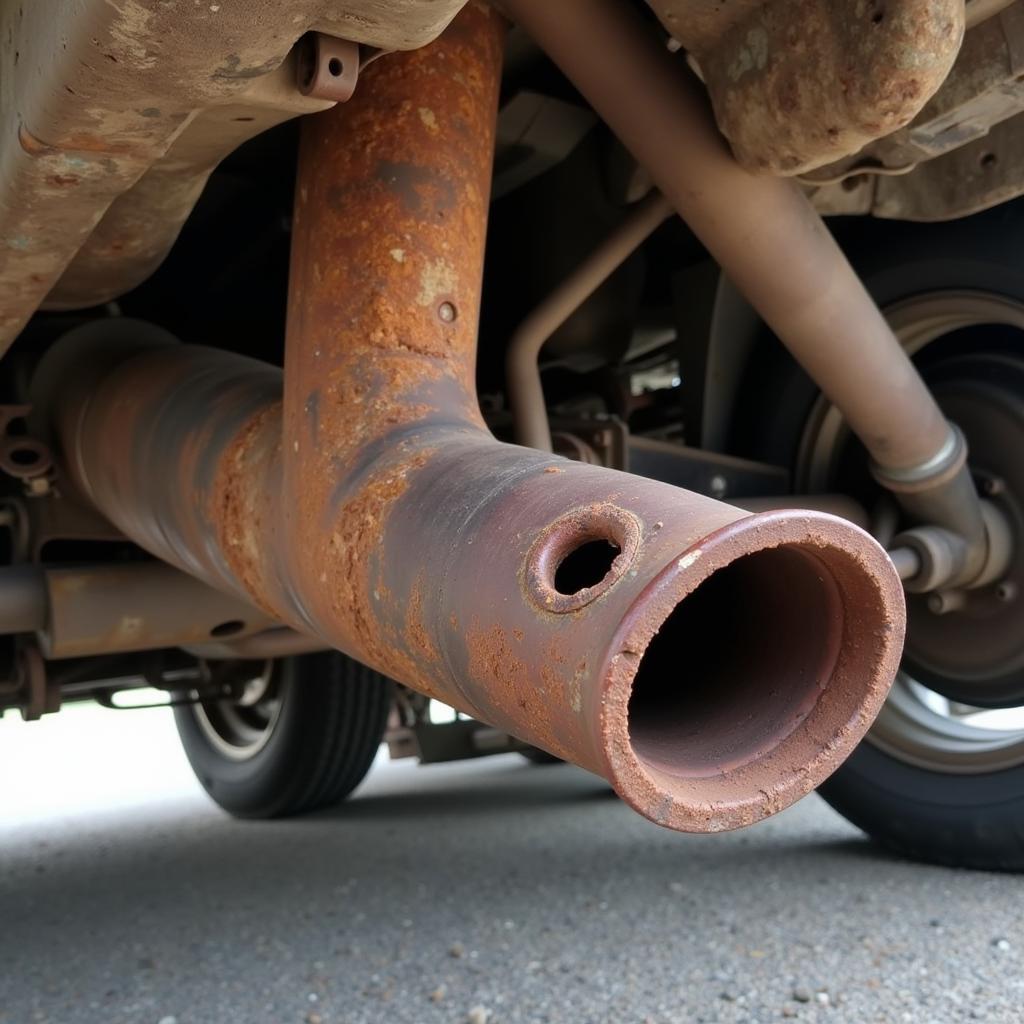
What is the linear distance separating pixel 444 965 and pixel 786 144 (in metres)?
1.29

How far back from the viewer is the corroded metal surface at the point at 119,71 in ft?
2.47

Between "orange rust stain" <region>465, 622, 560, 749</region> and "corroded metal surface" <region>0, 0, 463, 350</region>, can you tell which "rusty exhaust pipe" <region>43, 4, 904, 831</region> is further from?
"corroded metal surface" <region>0, 0, 463, 350</region>

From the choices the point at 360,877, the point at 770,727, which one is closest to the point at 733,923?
the point at 360,877

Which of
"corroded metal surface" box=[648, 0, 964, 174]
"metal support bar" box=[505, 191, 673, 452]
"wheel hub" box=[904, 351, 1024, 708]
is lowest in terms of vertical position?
"wheel hub" box=[904, 351, 1024, 708]

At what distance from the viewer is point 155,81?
2.66 feet

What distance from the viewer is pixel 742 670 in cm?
95

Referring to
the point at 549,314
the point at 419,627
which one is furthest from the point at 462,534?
the point at 549,314

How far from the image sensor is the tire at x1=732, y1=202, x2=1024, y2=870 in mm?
1881

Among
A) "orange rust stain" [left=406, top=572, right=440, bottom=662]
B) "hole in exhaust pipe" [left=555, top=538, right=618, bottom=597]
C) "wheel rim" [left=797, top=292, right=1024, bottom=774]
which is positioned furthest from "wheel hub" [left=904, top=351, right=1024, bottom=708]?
"orange rust stain" [left=406, top=572, right=440, bottom=662]

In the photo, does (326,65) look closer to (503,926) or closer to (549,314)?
(549,314)

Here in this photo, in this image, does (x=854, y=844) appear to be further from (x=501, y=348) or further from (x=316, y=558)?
(x=316, y=558)

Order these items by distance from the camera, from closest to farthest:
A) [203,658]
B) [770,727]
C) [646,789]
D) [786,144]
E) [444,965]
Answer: [646,789] → [770,727] → [786,144] → [444,965] → [203,658]

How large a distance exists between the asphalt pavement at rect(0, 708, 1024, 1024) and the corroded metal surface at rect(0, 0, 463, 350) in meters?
1.15

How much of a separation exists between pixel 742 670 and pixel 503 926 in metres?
1.18
